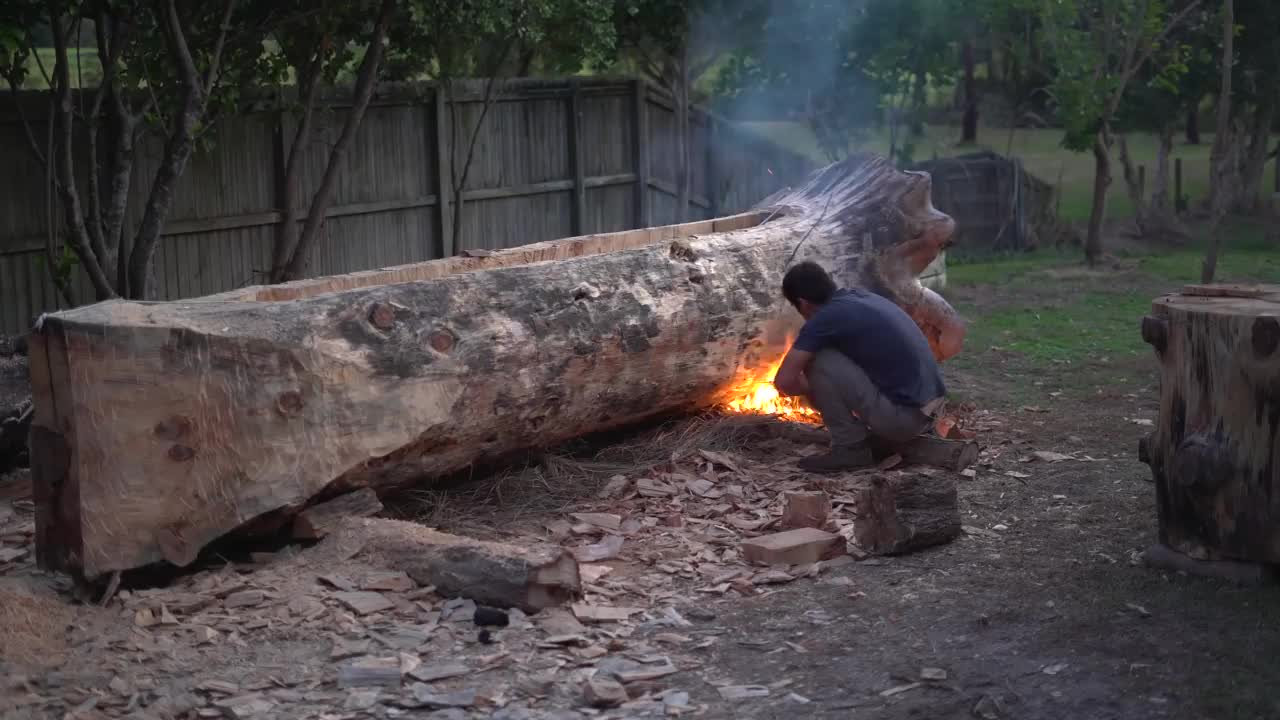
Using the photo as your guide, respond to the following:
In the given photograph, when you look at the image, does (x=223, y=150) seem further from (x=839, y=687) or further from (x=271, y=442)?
(x=839, y=687)

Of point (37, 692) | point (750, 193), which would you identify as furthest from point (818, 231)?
point (750, 193)

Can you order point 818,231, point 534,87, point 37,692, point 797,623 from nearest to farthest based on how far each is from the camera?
point 37,692
point 797,623
point 818,231
point 534,87

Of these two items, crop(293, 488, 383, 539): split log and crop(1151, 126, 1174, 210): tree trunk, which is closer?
crop(293, 488, 383, 539): split log

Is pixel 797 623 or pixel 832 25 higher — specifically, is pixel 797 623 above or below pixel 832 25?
below

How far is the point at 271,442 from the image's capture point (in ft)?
17.3

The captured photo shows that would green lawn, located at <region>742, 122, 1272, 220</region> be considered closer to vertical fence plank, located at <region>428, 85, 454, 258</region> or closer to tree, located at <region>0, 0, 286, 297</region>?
vertical fence plank, located at <region>428, 85, 454, 258</region>

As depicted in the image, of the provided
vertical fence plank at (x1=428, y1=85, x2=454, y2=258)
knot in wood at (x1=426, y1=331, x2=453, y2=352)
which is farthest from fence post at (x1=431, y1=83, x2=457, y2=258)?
knot in wood at (x1=426, y1=331, x2=453, y2=352)

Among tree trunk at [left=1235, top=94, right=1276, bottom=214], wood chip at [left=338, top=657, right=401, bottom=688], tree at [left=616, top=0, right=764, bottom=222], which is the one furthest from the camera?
tree trunk at [left=1235, top=94, right=1276, bottom=214]

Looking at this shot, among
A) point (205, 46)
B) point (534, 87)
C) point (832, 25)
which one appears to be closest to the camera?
point (205, 46)

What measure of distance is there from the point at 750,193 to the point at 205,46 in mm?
7116

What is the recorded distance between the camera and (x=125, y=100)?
8.73 meters

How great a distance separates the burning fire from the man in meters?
0.80

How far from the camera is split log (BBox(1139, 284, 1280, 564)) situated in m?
4.82

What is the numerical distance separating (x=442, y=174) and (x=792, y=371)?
554 cm
